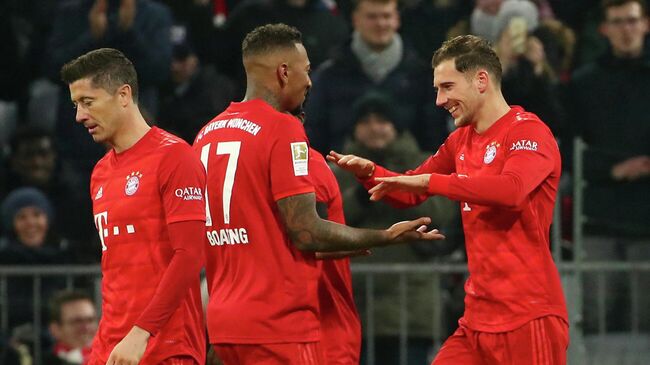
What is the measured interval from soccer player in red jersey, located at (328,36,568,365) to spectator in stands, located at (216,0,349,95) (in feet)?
14.7

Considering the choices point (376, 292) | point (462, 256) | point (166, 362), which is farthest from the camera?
point (462, 256)

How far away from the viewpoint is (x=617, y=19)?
1034 cm

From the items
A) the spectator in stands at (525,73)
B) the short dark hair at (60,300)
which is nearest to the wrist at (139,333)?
the short dark hair at (60,300)

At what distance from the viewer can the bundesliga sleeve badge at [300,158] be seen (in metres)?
6.18

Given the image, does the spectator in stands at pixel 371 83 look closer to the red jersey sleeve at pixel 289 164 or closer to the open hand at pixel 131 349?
the red jersey sleeve at pixel 289 164

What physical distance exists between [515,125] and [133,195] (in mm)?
1819

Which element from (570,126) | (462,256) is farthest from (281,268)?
(570,126)

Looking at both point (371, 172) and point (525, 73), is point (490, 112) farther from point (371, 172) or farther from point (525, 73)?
point (525, 73)

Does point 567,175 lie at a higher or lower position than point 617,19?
lower

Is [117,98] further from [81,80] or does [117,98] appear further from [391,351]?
[391,351]

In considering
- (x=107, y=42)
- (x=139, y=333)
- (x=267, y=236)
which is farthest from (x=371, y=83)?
(x=139, y=333)

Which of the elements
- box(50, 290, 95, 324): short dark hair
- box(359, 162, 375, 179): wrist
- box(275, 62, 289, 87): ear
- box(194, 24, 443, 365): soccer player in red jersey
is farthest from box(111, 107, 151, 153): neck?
box(50, 290, 95, 324): short dark hair

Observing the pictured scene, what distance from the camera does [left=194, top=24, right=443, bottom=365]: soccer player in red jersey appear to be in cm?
618

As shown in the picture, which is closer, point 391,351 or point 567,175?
point 391,351
